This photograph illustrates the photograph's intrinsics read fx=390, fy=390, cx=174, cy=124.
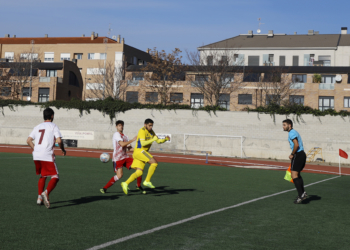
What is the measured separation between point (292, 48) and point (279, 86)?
95.5 ft

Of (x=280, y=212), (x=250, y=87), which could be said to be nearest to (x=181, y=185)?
(x=280, y=212)

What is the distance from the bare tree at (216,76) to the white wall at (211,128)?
1448cm

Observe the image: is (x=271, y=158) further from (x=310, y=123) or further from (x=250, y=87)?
(x=250, y=87)

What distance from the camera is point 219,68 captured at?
158ft

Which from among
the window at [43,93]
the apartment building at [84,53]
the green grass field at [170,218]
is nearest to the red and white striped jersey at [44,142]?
the green grass field at [170,218]

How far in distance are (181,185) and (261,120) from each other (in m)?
19.8

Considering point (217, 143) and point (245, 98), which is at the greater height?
point (245, 98)

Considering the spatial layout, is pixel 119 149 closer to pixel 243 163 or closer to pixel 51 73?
pixel 243 163

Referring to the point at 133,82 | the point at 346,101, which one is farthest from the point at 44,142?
the point at 346,101

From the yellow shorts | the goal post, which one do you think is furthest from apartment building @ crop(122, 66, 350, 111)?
the yellow shorts

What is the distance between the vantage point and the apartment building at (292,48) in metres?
74.2

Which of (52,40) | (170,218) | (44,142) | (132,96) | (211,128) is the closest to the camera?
(170,218)

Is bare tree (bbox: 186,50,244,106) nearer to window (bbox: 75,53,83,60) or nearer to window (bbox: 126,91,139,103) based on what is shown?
window (bbox: 126,91,139,103)

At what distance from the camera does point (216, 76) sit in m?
48.3
